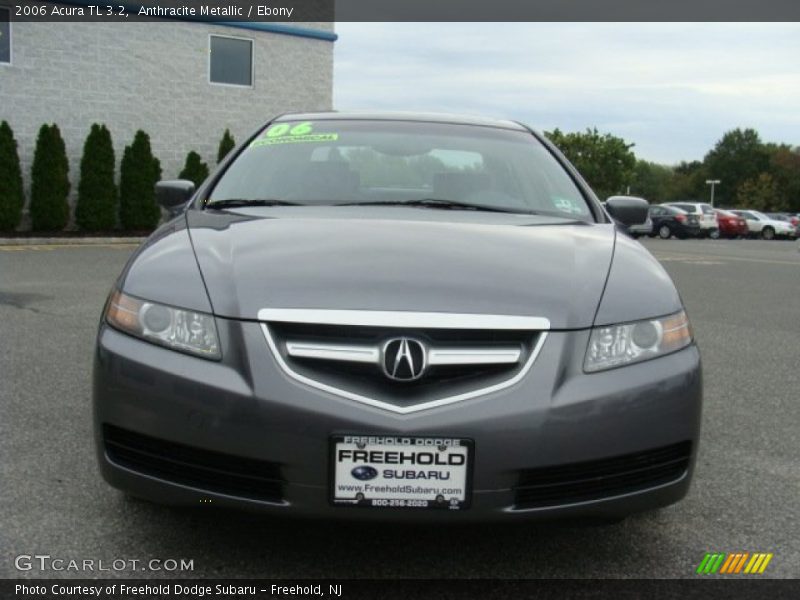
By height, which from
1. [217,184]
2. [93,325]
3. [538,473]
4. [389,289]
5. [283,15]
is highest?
[283,15]

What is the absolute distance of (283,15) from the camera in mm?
20625

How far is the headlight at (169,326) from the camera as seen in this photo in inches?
93.6

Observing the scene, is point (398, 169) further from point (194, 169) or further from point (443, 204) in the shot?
point (194, 169)

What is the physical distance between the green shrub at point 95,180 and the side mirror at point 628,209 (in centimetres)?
1563

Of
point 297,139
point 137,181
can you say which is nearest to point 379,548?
point 297,139

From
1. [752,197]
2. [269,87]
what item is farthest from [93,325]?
[752,197]

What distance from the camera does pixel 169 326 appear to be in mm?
2445

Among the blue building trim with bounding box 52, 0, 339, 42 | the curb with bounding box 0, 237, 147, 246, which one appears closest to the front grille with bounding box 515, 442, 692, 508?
the curb with bounding box 0, 237, 147, 246

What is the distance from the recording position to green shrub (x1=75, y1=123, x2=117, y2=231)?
17.8 meters

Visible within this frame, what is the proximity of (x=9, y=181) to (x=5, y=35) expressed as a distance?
9.58 feet

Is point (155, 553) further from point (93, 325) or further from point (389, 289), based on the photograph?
point (93, 325)

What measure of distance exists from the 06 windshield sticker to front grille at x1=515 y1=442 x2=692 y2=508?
205 cm

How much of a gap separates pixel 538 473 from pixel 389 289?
0.62m

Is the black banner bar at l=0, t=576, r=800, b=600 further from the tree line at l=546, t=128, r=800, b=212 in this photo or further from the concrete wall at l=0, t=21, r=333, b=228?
the tree line at l=546, t=128, r=800, b=212
